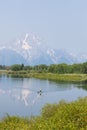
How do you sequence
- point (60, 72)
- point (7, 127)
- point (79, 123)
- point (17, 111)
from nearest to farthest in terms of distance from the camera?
point (79, 123) → point (7, 127) → point (17, 111) → point (60, 72)

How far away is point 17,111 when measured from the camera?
51.2 metres

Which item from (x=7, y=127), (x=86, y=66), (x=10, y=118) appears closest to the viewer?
(x=7, y=127)

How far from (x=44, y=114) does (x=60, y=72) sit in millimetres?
159981

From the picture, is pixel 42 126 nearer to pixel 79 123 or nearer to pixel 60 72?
pixel 79 123

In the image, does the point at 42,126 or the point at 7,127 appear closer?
the point at 42,126

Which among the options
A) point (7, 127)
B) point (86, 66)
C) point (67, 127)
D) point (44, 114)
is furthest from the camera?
point (86, 66)

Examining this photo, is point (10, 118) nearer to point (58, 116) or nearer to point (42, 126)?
point (58, 116)

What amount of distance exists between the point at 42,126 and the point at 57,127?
0.72 metres

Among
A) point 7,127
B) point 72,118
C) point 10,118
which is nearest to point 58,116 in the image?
point 72,118

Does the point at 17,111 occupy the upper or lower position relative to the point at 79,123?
lower

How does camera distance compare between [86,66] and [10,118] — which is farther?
[86,66]

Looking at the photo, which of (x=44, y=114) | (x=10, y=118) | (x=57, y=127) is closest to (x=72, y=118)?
(x=57, y=127)

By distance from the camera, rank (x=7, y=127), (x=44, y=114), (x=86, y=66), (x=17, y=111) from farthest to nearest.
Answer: (x=86, y=66), (x=17, y=111), (x=44, y=114), (x=7, y=127)

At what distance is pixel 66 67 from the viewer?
18762 cm
